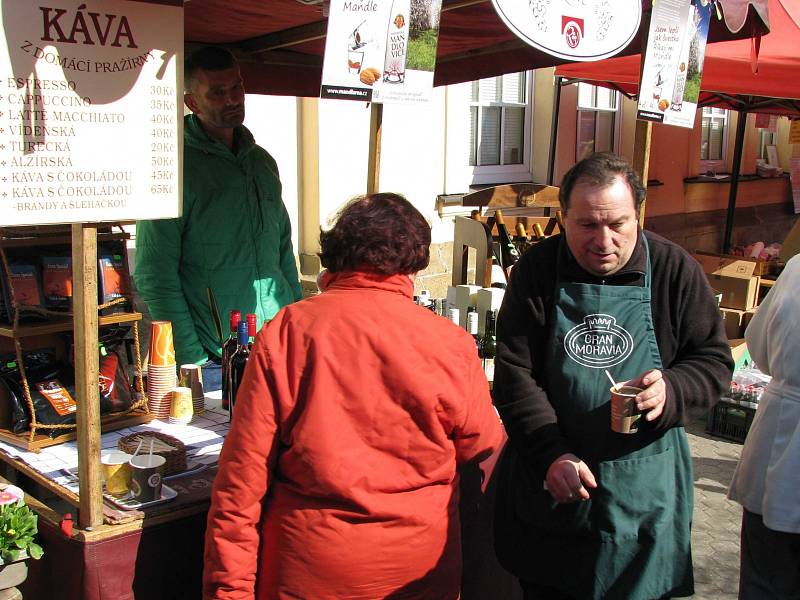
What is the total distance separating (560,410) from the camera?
204 centimetres

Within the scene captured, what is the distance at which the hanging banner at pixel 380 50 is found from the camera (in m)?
2.07

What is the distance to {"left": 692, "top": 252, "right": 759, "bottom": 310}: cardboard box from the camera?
21.7ft

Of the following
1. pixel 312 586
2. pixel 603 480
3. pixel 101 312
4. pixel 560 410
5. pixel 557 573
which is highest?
pixel 101 312

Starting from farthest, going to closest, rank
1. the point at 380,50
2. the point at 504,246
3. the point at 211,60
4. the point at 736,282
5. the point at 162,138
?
the point at 736,282
the point at 504,246
the point at 211,60
the point at 380,50
the point at 162,138

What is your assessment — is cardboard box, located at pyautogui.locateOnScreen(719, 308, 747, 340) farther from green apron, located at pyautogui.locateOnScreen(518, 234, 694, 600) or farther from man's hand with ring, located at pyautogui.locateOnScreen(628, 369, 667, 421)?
man's hand with ring, located at pyautogui.locateOnScreen(628, 369, 667, 421)

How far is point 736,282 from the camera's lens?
22.0 ft

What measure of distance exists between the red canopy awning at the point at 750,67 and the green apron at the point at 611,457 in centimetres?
399

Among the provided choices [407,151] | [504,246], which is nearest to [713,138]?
[407,151]

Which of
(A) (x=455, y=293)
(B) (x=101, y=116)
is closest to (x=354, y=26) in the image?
(B) (x=101, y=116)

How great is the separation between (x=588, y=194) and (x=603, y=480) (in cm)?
73

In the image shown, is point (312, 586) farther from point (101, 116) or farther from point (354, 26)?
point (354, 26)

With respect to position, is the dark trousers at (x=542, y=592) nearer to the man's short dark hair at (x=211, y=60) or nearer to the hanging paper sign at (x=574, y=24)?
the hanging paper sign at (x=574, y=24)

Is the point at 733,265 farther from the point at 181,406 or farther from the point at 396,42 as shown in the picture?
the point at 181,406

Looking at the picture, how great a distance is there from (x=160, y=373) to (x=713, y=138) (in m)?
12.7
